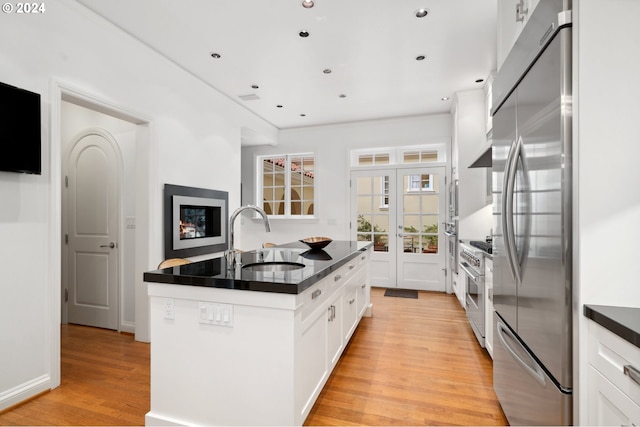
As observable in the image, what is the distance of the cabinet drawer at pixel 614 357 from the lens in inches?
37.3

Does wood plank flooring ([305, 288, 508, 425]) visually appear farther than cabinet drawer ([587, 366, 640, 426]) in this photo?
Yes

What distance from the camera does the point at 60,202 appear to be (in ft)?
7.88

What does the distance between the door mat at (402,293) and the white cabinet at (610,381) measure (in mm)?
4036

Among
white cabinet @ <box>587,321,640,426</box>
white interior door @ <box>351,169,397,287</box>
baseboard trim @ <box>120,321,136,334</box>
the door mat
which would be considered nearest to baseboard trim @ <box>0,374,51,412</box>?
baseboard trim @ <box>120,321,136,334</box>

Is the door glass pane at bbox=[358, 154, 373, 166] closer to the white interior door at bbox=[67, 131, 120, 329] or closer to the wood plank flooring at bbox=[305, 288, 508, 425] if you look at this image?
the wood plank flooring at bbox=[305, 288, 508, 425]

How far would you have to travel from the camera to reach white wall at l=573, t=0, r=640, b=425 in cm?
113

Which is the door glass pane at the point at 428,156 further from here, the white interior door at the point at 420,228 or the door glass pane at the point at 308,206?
the door glass pane at the point at 308,206

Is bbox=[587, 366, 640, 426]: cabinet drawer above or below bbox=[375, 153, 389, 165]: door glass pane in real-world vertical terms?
below

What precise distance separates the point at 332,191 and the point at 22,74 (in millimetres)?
4546

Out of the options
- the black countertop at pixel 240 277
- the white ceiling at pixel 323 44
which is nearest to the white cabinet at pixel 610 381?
the black countertop at pixel 240 277

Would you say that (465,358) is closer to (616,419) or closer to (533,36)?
(616,419)

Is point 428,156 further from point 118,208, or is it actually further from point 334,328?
point 118,208

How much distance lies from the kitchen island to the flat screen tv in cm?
126

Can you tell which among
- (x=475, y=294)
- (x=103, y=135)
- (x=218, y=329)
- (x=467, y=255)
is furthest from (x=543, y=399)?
(x=103, y=135)
